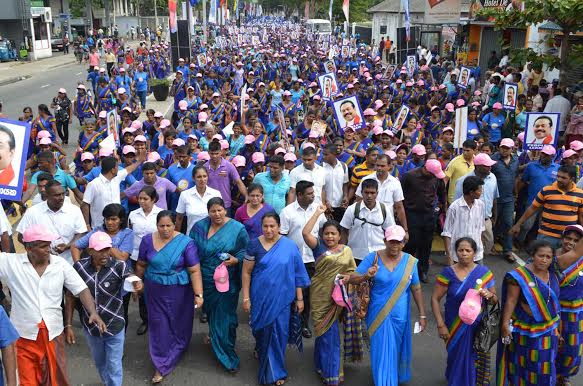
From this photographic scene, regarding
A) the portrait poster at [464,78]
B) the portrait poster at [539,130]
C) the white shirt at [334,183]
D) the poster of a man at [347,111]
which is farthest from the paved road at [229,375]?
the portrait poster at [464,78]

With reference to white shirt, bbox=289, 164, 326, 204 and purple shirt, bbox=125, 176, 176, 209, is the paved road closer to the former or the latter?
purple shirt, bbox=125, 176, 176, 209

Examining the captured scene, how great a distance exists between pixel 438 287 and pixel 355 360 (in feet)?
3.29

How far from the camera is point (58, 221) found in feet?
18.0

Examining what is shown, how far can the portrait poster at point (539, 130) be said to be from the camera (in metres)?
8.54

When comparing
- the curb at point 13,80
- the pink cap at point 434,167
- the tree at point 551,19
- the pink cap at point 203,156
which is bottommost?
the curb at point 13,80

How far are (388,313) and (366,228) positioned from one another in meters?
1.21

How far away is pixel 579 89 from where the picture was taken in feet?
44.8

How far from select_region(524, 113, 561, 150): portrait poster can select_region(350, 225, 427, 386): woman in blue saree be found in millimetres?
4546

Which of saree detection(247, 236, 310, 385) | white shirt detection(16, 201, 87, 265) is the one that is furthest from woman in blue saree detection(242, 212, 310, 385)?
white shirt detection(16, 201, 87, 265)

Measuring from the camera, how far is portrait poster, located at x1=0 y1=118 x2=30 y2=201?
538cm

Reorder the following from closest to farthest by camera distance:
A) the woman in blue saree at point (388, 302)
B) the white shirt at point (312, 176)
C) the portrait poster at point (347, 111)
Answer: the woman in blue saree at point (388, 302) < the white shirt at point (312, 176) < the portrait poster at point (347, 111)

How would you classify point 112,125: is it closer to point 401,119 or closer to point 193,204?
point 193,204

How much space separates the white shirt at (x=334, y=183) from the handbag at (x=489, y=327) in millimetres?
2996

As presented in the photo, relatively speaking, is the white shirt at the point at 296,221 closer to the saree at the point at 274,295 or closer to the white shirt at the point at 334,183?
the saree at the point at 274,295
